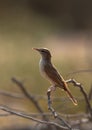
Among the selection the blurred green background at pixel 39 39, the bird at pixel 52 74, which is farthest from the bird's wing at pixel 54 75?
the blurred green background at pixel 39 39

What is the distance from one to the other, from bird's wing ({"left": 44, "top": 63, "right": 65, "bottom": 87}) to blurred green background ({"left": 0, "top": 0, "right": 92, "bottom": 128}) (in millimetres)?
3024

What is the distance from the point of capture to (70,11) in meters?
15.2

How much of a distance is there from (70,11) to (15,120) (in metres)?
9.52

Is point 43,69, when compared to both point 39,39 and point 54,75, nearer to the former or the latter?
point 54,75

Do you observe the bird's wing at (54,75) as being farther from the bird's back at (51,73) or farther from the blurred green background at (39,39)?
the blurred green background at (39,39)

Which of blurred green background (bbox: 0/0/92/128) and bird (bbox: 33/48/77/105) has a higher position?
bird (bbox: 33/48/77/105)

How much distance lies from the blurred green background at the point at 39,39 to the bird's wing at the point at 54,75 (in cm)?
302

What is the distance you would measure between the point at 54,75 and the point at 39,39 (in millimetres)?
9142

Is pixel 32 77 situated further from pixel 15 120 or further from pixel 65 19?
pixel 65 19

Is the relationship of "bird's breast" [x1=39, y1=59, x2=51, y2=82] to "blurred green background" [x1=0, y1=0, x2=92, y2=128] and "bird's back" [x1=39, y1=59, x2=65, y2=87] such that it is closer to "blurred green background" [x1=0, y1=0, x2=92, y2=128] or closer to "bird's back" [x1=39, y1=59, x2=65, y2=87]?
"bird's back" [x1=39, y1=59, x2=65, y2=87]

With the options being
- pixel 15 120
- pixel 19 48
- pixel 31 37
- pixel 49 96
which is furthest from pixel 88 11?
pixel 49 96

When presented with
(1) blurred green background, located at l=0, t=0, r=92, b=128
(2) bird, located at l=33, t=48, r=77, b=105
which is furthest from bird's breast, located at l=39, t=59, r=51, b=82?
(1) blurred green background, located at l=0, t=0, r=92, b=128

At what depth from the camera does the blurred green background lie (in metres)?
8.26

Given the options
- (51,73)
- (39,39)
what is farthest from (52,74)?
(39,39)
